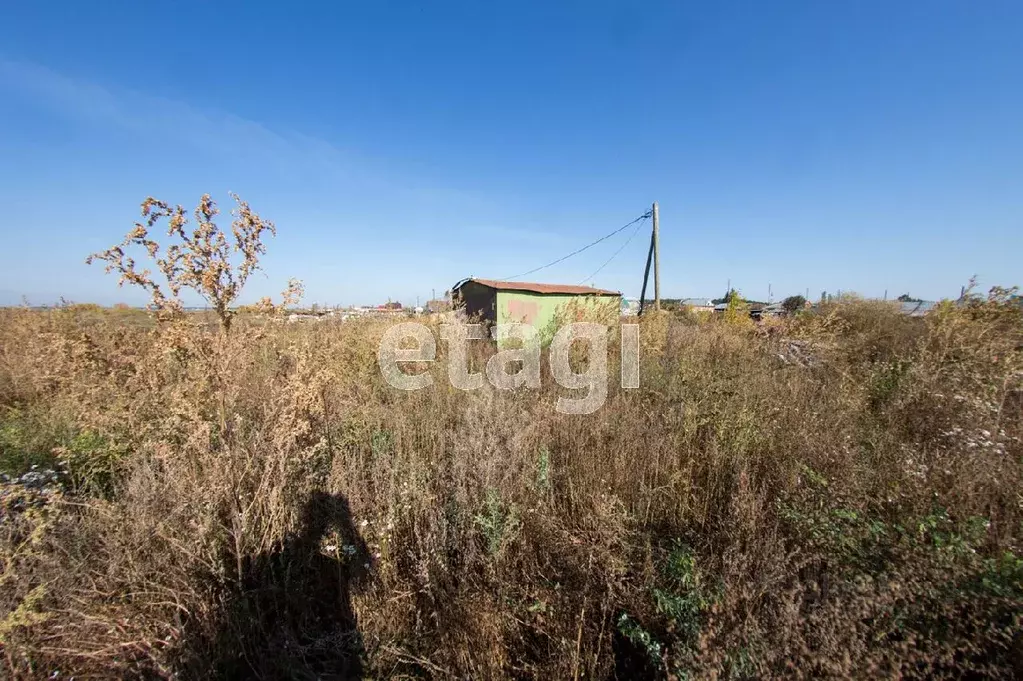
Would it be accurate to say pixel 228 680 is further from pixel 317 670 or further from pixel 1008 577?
pixel 1008 577

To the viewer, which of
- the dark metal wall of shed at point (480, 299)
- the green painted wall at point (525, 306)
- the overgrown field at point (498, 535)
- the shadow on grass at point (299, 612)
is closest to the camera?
the overgrown field at point (498, 535)

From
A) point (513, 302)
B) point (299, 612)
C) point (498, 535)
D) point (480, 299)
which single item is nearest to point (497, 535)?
point (498, 535)

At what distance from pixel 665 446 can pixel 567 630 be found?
1.48 metres

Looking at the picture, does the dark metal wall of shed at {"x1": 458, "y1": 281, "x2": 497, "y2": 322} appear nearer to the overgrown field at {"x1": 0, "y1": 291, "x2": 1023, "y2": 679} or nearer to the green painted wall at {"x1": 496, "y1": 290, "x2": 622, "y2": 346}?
the green painted wall at {"x1": 496, "y1": 290, "x2": 622, "y2": 346}

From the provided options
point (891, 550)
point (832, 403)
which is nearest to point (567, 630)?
point (891, 550)

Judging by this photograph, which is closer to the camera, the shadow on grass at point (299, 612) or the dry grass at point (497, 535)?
the dry grass at point (497, 535)

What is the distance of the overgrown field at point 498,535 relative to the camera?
4.35 feet

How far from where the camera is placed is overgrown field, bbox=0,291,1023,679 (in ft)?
4.35

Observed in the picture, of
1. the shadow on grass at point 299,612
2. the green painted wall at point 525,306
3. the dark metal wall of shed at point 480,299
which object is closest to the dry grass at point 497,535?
the shadow on grass at point 299,612

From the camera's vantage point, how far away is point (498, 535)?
195 cm

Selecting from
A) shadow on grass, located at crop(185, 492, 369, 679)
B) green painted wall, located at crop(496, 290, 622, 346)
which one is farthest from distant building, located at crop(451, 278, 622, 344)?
shadow on grass, located at crop(185, 492, 369, 679)

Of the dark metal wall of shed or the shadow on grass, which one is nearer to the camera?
the shadow on grass

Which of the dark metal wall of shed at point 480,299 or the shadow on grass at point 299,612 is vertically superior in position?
the dark metal wall of shed at point 480,299

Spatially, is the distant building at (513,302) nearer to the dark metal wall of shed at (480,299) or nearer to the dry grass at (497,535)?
the dark metal wall of shed at (480,299)
